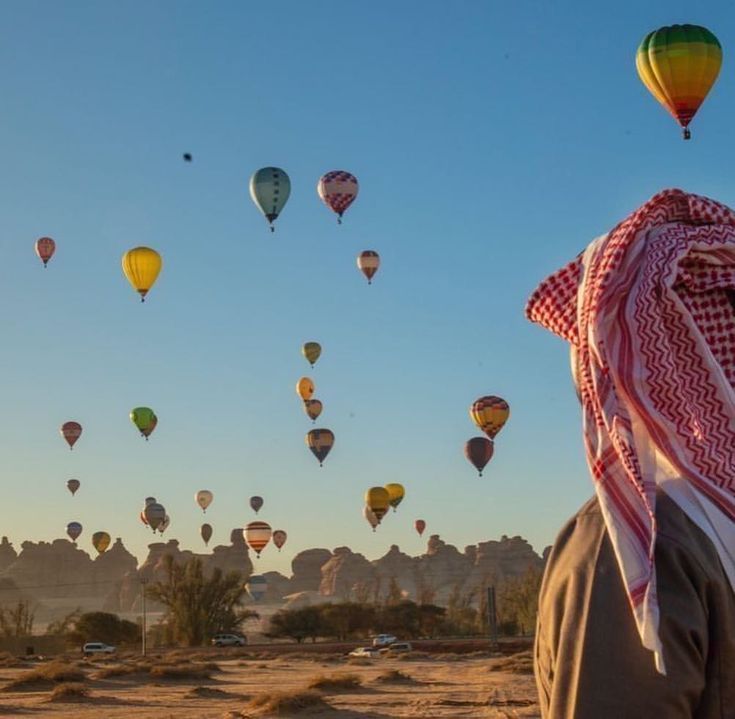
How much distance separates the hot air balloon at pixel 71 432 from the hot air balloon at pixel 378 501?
14401mm

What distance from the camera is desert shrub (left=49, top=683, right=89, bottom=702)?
86.4 ft

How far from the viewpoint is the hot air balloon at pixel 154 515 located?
244 ft

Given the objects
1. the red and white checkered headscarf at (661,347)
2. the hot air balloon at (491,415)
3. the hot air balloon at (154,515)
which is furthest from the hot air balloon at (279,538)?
the red and white checkered headscarf at (661,347)

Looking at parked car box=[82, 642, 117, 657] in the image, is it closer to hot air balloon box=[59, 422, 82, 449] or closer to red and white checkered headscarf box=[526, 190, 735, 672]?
hot air balloon box=[59, 422, 82, 449]

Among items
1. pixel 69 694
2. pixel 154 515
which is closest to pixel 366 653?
pixel 69 694

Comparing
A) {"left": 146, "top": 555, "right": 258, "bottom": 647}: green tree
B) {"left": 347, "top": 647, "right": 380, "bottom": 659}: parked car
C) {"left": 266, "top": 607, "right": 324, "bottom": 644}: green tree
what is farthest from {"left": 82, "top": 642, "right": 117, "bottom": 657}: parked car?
{"left": 347, "top": 647, "right": 380, "bottom": 659}: parked car

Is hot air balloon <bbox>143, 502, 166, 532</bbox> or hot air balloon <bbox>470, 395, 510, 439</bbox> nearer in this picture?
hot air balloon <bbox>470, 395, 510, 439</bbox>

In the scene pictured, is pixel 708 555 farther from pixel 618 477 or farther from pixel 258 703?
pixel 258 703

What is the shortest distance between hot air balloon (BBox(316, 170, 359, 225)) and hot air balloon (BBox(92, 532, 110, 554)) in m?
40.5

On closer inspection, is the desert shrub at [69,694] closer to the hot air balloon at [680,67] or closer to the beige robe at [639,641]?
the hot air balloon at [680,67]

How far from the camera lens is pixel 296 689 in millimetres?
26500

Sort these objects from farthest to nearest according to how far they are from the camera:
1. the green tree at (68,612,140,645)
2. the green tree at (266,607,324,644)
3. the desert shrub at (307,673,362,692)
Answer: the green tree at (266,607,324,644) → the green tree at (68,612,140,645) → the desert shrub at (307,673,362,692)

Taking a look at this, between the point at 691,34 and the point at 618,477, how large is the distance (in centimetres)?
2859

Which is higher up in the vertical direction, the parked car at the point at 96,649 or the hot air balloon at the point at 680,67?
the hot air balloon at the point at 680,67
